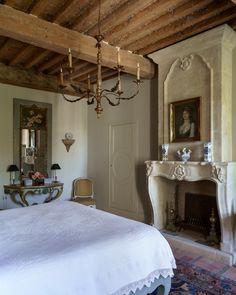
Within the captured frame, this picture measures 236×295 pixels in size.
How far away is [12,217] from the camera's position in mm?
2357

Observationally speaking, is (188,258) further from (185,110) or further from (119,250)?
(185,110)

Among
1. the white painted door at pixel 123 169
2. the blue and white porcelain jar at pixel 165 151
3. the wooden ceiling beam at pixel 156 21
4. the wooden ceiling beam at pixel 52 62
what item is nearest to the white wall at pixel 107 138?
the white painted door at pixel 123 169

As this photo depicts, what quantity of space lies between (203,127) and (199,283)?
1.97m

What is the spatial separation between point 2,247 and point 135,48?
335 cm

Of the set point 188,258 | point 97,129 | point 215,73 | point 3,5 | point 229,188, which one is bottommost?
point 188,258

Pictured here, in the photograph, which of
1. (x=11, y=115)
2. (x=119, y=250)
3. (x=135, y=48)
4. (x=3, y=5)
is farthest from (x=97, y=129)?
(x=119, y=250)

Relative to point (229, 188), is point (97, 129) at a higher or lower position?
higher

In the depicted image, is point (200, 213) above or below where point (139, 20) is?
below

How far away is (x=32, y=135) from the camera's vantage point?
16.3 feet

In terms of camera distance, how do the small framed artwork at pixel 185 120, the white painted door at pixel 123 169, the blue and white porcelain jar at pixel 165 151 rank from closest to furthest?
the small framed artwork at pixel 185 120
the blue and white porcelain jar at pixel 165 151
the white painted door at pixel 123 169

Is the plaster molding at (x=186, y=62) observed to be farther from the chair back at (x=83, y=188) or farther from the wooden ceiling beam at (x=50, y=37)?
the chair back at (x=83, y=188)

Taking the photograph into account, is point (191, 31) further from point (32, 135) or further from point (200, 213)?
point (32, 135)

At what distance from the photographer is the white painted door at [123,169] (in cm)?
478

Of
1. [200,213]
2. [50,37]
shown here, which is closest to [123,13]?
[50,37]
